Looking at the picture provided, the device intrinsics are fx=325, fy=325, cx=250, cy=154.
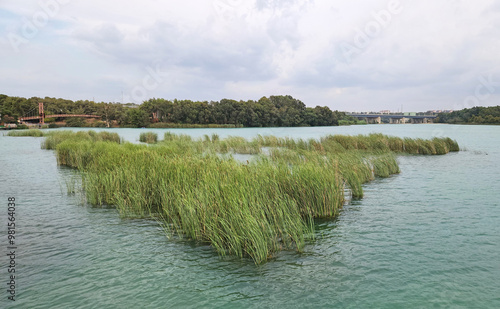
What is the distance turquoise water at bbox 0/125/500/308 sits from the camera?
6152 mm

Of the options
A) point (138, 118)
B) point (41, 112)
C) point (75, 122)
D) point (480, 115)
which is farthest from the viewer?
point (75, 122)

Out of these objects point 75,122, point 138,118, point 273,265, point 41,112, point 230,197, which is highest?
point 41,112

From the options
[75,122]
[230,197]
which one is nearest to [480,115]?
[230,197]

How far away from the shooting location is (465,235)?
9625 mm

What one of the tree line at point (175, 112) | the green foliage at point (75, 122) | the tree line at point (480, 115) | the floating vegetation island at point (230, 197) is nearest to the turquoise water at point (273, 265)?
the floating vegetation island at point (230, 197)

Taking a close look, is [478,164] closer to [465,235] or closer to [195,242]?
[465,235]

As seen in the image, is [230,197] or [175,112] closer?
[230,197]

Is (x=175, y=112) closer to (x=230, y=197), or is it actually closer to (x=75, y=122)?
(x=75, y=122)

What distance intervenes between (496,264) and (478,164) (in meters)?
20.4

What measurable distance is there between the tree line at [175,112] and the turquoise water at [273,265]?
110281 mm

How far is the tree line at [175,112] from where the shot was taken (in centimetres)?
11906

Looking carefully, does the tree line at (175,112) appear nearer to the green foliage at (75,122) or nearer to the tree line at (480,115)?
the green foliage at (75,122)

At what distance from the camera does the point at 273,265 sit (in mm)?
7305

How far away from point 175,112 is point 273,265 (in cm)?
11642
